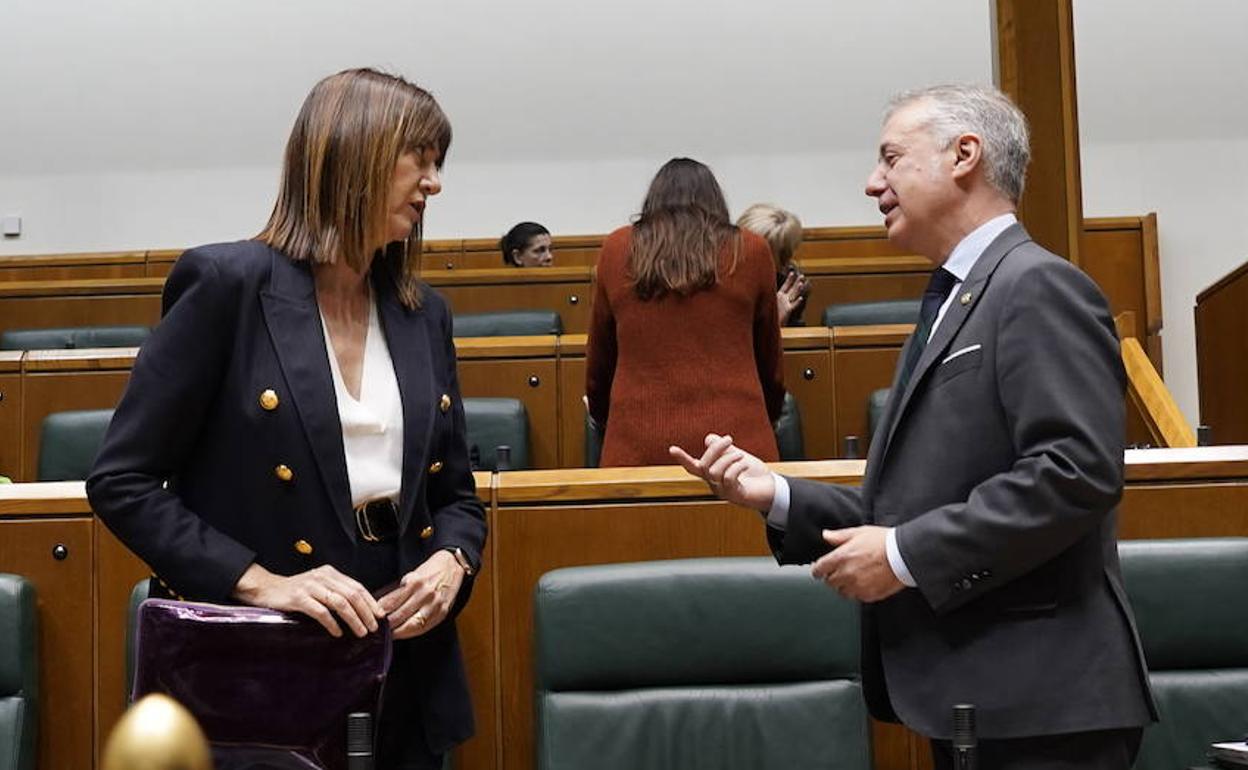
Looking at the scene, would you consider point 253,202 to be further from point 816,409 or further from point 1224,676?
point 1224,676

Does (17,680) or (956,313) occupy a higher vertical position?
(956,313)

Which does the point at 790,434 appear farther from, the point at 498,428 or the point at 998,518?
the point at 998,518

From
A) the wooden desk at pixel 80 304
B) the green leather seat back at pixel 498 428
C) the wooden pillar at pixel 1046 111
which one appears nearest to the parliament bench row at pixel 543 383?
the green leather seat back at pixel 498 428

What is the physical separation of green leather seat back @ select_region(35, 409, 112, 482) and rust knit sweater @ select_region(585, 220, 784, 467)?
81cm

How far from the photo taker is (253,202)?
15.5ft

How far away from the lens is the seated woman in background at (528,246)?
375 cm

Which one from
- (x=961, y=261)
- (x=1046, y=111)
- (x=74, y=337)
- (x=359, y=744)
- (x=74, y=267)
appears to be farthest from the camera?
(x=74, y=267)

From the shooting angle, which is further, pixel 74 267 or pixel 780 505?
pixel 74 267

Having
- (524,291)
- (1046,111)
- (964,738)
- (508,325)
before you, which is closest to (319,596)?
(964,738)

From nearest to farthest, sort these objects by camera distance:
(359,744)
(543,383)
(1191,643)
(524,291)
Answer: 1. (359,744)
2. (1191,643)
3. (543,383)
4. (524,291)

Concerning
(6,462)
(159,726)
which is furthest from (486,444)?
(159,726)

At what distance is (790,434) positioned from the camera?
2438mm

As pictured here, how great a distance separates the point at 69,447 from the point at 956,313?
163 centimetres

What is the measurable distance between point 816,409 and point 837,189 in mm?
2147
